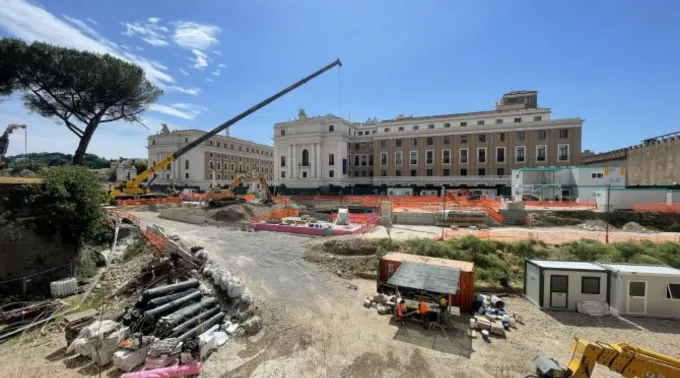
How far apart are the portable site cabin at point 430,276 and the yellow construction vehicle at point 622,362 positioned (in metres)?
3.73

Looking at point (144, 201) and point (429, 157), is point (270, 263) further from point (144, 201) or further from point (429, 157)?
point (429, 157)

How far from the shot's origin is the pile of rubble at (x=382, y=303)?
12133 millimetres

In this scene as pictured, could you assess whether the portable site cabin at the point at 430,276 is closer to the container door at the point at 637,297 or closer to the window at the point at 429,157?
the container door at the point at 637,297

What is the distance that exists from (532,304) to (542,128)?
5022 cm

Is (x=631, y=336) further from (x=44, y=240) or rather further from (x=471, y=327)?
(x=44, y=240)

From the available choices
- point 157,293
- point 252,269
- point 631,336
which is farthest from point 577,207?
point 157,293

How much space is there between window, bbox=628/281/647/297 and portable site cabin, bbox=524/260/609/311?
72cm

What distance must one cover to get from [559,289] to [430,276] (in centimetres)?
603

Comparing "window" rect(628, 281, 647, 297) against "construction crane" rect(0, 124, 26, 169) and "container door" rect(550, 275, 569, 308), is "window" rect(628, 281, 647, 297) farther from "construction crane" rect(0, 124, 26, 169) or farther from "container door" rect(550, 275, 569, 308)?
"construction crane" rect(0, 124, 26, 169)

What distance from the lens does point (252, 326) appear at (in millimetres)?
10789

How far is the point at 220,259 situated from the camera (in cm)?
1772

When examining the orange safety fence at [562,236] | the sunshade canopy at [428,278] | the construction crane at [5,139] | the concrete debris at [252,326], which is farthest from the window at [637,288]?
the construction crane at [5,139]

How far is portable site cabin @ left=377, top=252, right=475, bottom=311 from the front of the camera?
1125 cm

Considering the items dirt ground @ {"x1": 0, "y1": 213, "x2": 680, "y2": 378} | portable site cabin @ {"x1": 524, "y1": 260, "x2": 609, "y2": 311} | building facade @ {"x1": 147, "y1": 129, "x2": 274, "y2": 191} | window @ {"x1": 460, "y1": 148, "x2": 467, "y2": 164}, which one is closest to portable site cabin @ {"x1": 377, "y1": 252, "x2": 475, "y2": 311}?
dirt ground @ {"x1": 0, "y1": 213, "x2": 680, "y2": 378}
